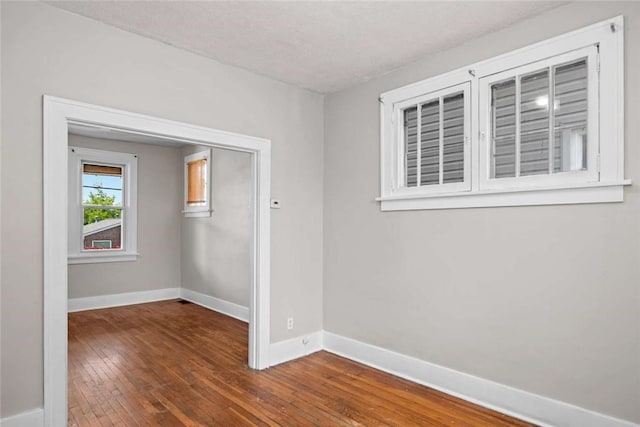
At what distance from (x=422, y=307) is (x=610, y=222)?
1.43 metres

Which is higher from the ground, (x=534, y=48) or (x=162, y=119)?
(x=534, y=48)

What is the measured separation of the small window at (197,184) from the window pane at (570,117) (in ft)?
15.1

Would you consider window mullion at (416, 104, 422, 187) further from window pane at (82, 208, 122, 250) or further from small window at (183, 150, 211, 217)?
window pane at (82, 208, 122, 250)

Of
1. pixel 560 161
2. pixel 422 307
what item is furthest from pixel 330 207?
pixel 560 161

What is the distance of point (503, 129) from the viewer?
2.72 metres

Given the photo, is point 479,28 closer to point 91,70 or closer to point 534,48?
point 534,48

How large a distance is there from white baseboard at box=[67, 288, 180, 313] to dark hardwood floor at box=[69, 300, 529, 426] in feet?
4.35

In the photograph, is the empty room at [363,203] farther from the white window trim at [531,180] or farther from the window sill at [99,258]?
the window sill at [99,258]

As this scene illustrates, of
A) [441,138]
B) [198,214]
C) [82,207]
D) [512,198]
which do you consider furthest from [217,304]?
[512,198]

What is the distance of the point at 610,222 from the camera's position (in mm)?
2230

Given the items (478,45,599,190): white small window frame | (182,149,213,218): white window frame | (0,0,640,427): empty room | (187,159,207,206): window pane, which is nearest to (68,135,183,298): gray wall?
(182,149,213,218): white window frame

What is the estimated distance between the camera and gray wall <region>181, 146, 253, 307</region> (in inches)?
203

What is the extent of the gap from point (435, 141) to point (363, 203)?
2.86ft

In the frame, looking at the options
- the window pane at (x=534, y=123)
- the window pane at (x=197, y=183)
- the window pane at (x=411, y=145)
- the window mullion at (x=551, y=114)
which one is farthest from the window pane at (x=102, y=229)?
the window mullion at (x=551, y=114)
